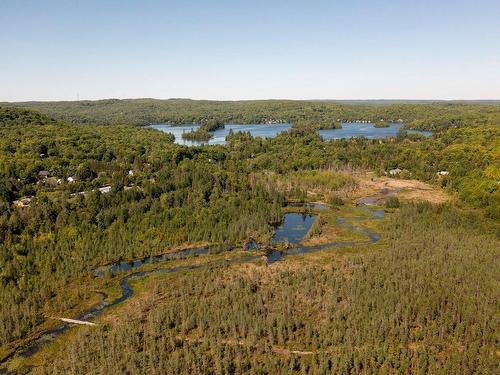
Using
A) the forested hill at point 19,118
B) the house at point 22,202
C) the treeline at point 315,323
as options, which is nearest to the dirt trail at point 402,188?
the treeline at point 315,323

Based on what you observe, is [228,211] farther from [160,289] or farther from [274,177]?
[274,177]

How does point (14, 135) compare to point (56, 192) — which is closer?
point (56, 192)

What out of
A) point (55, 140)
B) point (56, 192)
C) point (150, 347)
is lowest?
point (150, 347)

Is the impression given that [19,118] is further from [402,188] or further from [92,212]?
[402,188]

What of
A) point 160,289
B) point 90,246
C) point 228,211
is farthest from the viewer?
point 228,211

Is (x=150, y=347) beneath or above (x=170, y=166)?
beneath

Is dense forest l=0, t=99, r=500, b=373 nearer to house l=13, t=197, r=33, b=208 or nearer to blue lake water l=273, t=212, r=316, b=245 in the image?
house l=13, t=197, r=33, b=208

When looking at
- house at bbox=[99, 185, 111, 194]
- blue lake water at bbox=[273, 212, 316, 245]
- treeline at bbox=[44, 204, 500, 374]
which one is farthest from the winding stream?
house at bbox=[99, 185, 111, 194]

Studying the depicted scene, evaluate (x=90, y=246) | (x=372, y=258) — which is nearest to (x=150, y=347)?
(x=90, y=246)
